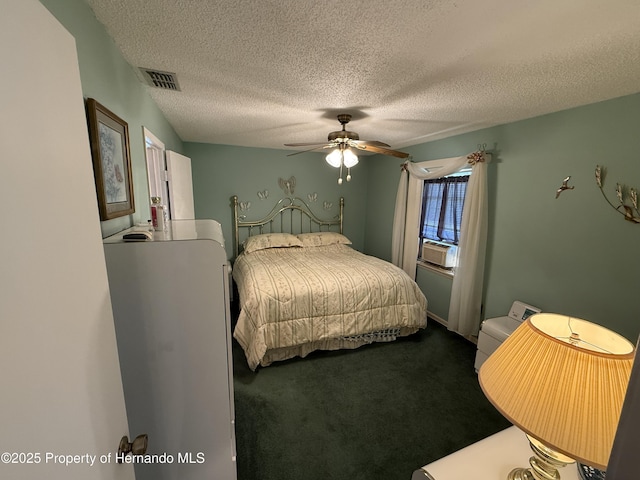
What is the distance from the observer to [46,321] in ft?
1.59

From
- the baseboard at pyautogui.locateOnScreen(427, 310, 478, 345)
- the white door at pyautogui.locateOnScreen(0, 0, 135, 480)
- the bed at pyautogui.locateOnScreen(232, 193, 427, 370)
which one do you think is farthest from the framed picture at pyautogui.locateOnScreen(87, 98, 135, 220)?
the baseboard at pyautogui.locateOnScreen(427, 310, 478, 345)

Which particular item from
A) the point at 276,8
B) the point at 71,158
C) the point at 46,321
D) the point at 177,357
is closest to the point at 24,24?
the point at 71,158

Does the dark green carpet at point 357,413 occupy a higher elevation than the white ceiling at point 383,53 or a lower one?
lower

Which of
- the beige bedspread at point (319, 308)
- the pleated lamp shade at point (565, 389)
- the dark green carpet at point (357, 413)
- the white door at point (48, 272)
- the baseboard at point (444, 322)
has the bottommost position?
the dark green carpet at point (357, 413)

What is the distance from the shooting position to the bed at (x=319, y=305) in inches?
94.9

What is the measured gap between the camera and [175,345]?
1100 mm

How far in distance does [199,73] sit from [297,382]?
243 cm

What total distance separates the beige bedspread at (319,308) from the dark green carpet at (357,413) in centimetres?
21

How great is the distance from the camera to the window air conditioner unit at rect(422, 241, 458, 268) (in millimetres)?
3270

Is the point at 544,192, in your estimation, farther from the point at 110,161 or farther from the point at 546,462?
the point at 110,161

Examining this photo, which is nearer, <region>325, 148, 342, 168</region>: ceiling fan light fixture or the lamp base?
the lamp base

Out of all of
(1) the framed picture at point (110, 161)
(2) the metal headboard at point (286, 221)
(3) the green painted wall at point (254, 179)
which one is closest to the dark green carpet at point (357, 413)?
(1) the framed picture at point (110, 161)

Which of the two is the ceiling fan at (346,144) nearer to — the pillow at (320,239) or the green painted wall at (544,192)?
the green painted wall at (544,192)

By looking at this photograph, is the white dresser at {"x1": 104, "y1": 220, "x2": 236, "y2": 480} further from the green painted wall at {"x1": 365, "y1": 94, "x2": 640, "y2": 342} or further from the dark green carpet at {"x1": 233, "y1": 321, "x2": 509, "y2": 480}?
the green painted wall at {"x1": 365, "y1": 94, "x2": 640, "y2": 342}
